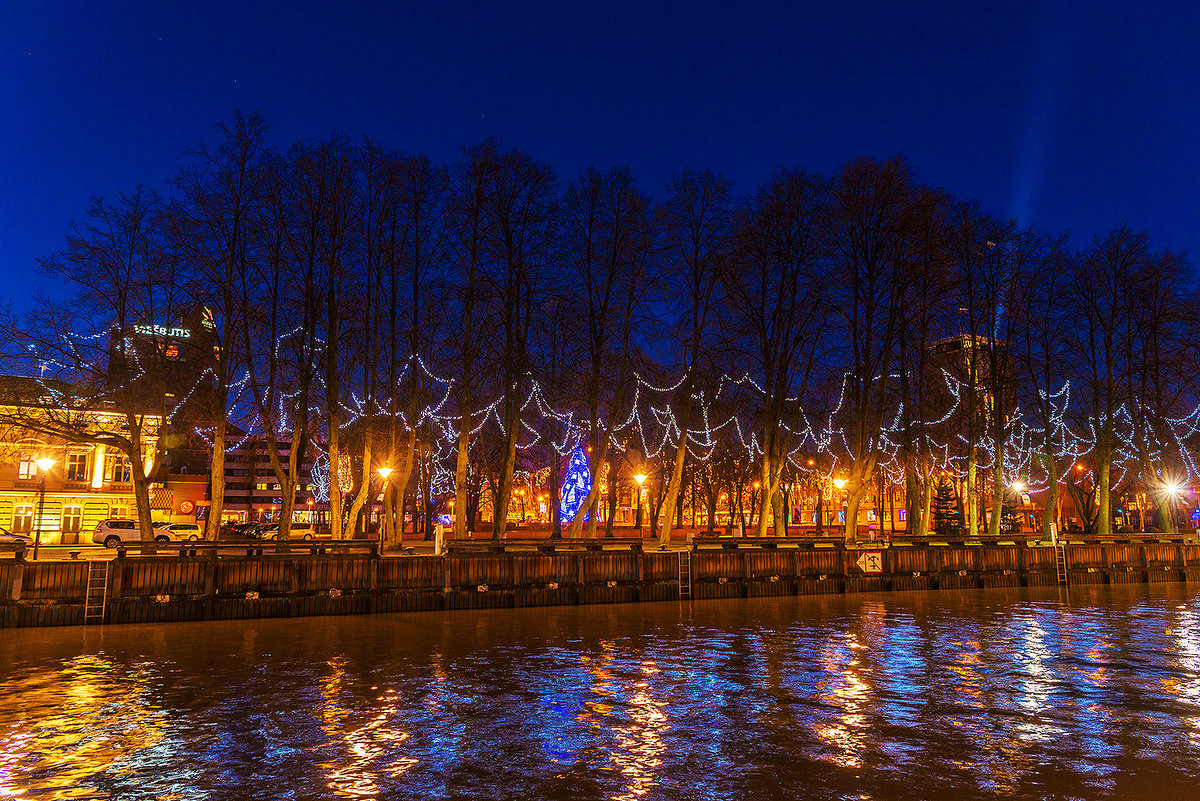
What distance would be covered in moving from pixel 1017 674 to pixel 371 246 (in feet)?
88.6

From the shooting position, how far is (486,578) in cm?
2617

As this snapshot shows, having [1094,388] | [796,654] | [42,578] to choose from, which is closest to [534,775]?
[796,654]

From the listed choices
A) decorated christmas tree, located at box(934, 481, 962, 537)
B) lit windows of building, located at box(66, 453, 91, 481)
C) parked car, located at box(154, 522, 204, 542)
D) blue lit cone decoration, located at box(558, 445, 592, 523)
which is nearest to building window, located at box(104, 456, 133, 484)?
lit windows of building, located at box(66, 453, 91, 481)

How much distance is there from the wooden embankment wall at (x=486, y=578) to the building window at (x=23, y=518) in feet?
113

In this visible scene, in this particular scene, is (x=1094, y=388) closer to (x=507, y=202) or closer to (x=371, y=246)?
(x=507, y=202)

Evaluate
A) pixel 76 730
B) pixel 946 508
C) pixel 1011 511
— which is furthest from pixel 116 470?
pixel 1011 511

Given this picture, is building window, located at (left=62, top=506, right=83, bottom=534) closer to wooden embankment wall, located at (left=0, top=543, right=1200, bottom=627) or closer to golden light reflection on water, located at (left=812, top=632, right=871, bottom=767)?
wooden embankment wall, located at (left=0, top=543, right=1200, bottom=627)

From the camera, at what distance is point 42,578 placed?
21172mm

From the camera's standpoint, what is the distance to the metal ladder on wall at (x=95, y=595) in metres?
21.5

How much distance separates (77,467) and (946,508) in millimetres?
69924

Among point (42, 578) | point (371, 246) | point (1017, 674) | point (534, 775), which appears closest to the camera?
point (534, 775)

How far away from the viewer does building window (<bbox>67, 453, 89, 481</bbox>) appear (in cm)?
5237

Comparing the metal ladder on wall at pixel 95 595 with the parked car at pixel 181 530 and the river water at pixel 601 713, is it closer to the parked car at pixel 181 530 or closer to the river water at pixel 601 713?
the river water at pixel 601 713

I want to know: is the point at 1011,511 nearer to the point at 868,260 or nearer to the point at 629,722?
the point at 868,260
